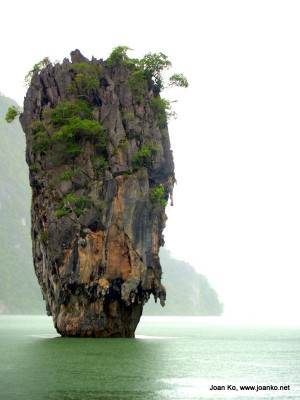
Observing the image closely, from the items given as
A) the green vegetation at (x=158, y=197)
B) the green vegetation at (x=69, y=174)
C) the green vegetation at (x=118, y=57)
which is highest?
the green vegetation at (x=118, y=57)

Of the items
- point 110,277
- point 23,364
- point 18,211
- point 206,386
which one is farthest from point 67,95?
point 18,211

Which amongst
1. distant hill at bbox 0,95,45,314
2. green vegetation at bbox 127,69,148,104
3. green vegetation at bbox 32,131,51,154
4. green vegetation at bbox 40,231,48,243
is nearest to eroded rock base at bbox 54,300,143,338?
green vegetation at bbox 40,231,48,243

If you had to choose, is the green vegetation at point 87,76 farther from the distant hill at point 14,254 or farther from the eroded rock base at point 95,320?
the distant hill at point 14,254

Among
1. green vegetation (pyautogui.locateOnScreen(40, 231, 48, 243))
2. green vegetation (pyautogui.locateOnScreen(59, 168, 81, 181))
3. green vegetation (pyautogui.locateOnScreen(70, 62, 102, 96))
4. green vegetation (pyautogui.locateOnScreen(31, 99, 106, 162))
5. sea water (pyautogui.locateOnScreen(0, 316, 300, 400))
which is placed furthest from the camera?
green vegetation (pyautogui.locateOnScreen(70, 62, 102, 96))

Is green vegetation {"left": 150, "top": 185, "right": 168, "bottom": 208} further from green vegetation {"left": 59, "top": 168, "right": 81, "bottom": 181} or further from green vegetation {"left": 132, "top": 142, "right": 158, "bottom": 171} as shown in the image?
green vegetation {"left": 59, "top": 168, "right": 81, "bottom": 181}

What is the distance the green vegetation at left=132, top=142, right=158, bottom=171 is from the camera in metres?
50.7

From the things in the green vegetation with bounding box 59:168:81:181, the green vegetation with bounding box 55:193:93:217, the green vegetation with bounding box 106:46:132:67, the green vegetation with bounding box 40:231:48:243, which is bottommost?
the green vegetation with bounding box 40:231:48:243

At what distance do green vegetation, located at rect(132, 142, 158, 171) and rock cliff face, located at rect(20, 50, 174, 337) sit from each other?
0.07 metres

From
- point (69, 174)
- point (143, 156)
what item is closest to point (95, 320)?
point (69, 174)

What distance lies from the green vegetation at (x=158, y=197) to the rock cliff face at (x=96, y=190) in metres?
0.06

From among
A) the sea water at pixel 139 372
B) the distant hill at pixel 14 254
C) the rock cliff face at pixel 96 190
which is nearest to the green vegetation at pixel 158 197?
the rock cliff face at pixel 96 190

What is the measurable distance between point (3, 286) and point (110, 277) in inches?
5138

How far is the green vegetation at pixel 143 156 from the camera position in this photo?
5066cm

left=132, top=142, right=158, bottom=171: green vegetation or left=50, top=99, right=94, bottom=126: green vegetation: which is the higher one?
left=50, top=99, right=94, bottom=126: green vegetation
